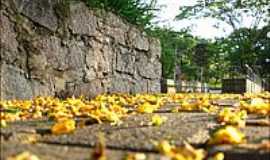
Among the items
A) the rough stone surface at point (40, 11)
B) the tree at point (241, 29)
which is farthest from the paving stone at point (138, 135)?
the tree at point (241, 29)

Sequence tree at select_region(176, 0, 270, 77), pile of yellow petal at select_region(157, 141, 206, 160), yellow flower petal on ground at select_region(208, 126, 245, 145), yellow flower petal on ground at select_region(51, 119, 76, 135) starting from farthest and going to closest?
tree at select_region(176, 0, 270, 77), yellow flower petal on ground at select_region(51, 119, 76, 135), yellow flower petal on ground at select_region(208, 126, 245, 145), pile of yellow petal at select_region(157, 141, 206, 160)

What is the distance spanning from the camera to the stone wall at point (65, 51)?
12.2 ft

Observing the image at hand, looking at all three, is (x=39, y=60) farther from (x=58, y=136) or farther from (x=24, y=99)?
(x=58, y=136)

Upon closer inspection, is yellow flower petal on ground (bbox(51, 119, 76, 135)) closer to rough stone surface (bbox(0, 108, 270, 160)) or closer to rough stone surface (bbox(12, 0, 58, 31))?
rough stone surface (bbox(0, 108, 270, 160))

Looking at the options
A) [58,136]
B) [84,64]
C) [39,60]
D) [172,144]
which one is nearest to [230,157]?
[172,144]

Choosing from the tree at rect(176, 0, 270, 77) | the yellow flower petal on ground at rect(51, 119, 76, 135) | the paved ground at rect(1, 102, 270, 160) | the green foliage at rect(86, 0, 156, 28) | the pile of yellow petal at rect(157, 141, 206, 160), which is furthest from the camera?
the tree at rect(176, 0, 270, 77)

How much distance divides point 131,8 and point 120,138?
5050mm

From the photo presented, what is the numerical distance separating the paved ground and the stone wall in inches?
64.1

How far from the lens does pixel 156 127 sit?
1.98 metres

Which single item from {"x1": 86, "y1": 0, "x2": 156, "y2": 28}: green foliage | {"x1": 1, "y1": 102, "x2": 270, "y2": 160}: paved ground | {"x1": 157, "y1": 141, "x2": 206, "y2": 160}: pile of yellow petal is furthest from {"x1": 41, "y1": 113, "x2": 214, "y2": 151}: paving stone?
{"x1": 86, "y1": 0, "x2": 156, "y2": 28}: green foliage

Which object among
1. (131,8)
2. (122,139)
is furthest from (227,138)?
(131,8)

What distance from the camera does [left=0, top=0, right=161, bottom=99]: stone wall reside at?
12.2 ft

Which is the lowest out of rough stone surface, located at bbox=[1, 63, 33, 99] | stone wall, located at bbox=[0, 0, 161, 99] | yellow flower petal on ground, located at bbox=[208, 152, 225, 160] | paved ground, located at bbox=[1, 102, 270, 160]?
yellow flower petal on ground, located at bbox=[208, 152, 225, 160]

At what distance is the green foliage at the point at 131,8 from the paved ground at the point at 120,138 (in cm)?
338
